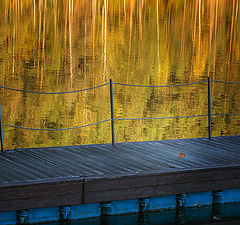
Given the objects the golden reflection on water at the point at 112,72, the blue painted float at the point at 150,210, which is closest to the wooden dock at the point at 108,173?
the blue painted float at the point at 150,210

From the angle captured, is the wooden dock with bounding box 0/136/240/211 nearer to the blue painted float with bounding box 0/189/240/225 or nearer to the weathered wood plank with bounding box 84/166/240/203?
the weathered wood plank with bounding box 84/166/240/203

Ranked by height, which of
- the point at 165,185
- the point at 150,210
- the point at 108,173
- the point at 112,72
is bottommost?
the point at 150,210

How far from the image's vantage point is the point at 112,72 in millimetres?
15453

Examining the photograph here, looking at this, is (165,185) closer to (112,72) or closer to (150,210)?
(150,210)

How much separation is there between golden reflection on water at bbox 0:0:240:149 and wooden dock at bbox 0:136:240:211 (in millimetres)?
3654

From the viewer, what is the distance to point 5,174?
473 cm

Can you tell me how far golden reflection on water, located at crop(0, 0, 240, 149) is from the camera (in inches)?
401

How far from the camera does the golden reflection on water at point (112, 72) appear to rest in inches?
401

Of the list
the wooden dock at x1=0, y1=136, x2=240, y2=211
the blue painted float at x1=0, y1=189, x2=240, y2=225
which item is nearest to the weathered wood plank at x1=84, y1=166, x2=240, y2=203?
the wooden dock at x1=0, y1=136, x2=240, y2=211

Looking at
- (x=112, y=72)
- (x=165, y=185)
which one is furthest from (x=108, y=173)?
(x=112, y=72)

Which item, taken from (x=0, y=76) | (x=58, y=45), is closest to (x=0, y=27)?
(x=58, y=45)

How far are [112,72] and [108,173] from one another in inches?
423

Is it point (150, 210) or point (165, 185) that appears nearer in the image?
point (165, 185)

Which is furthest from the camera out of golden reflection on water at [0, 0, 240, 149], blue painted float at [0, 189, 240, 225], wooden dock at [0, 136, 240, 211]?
golden reflection on water at [0, 0, 240, 149]
